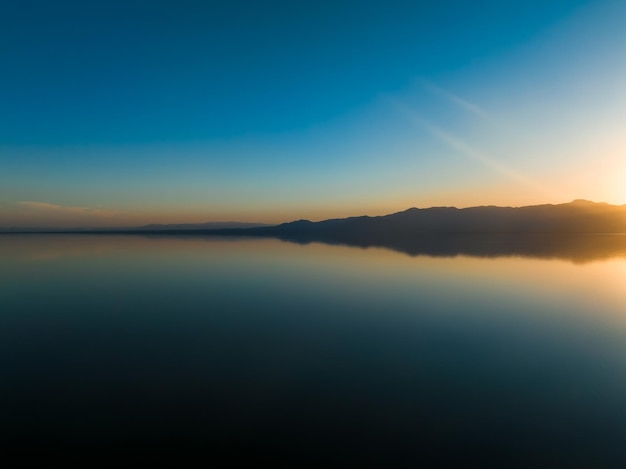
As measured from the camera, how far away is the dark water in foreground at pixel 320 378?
754cm

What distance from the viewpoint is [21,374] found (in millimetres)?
11008

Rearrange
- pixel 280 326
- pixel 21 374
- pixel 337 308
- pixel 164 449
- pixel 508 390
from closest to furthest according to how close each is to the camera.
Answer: pixel 164 449 → pixel 508 390 → pixel 21 374 → pixel 280 326 → pixel 337 308

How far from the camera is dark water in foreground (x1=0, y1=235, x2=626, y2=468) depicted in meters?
7.54

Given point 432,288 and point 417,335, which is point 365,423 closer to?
point 417,335

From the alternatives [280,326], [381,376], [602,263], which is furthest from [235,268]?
[602,263]

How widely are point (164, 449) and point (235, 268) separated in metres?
33.1

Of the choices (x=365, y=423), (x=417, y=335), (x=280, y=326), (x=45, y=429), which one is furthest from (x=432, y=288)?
(x=45, y=429)

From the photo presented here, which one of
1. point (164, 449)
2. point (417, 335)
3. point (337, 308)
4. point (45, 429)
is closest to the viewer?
point (164, 449)

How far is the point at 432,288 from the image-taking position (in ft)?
90.1

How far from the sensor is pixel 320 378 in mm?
10914

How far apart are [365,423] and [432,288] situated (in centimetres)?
2100

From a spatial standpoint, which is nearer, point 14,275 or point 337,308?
point 337,308

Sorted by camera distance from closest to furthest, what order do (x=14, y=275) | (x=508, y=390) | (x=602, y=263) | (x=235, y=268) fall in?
(x=508, y=390), (x=14, y=275), (x=235, y=268), (x=602, y=263)

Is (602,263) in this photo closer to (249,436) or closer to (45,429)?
(249,436)
